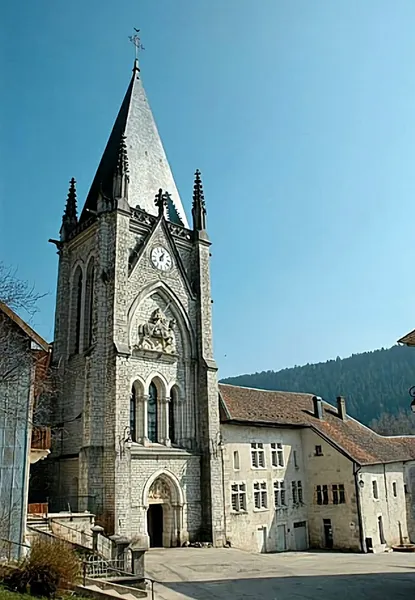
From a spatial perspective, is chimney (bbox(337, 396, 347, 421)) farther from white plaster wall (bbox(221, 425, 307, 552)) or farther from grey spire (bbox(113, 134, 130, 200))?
grey spire (bbox(113, 134, 130, 200))

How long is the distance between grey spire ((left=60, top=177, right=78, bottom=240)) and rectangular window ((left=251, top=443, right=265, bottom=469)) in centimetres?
Answer: 1699

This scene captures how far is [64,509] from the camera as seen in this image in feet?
87.7

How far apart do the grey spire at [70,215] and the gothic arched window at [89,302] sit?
13.7ft

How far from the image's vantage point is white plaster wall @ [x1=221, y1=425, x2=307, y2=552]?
3009 centimetres

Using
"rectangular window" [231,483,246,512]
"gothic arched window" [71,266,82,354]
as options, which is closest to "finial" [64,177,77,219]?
"gothic arched window" [71,266,82,354]

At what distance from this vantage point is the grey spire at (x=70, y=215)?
110ft

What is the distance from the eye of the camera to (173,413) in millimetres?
29625

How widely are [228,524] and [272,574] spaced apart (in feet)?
29.1

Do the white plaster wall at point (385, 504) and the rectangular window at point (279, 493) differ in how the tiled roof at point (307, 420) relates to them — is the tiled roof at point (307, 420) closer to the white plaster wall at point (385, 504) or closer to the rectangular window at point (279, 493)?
the white plaster wall at point (385, 504)

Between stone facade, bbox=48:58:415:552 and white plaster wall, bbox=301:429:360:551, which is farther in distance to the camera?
white plaster wall, bbox=301:429:360:551

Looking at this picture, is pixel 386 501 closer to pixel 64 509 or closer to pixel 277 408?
pixel 277 408

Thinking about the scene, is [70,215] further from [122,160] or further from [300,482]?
[300,482]

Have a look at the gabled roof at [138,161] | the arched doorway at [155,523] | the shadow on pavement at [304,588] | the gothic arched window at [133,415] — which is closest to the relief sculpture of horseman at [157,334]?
the gothic arched window at [133,415]

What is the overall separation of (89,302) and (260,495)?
1482 centimetres
